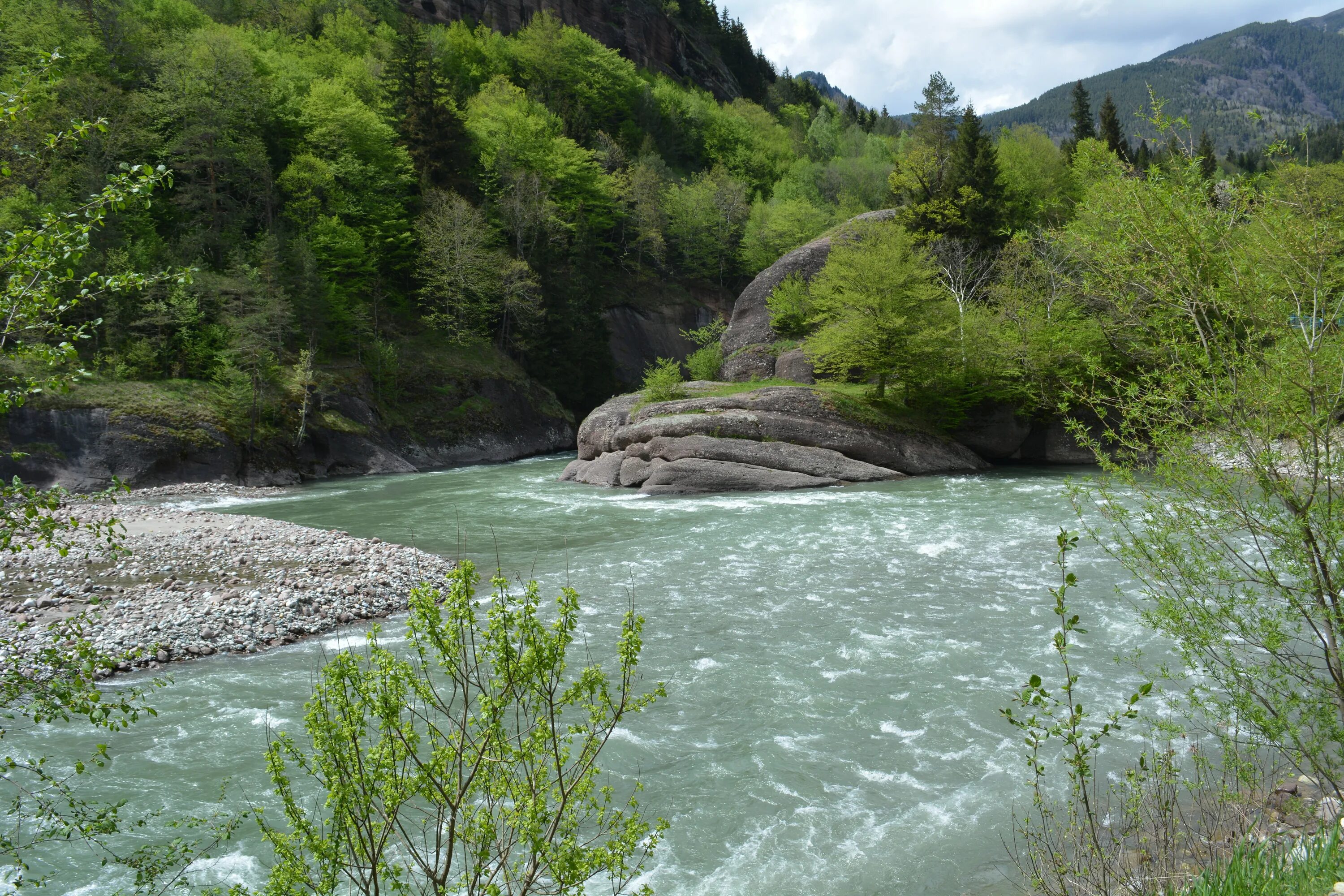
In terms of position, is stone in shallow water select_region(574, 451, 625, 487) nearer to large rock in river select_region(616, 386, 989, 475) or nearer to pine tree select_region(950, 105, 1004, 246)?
large rock in river select_region(616, 386, 989, 475)

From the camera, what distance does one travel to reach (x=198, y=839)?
654 cm

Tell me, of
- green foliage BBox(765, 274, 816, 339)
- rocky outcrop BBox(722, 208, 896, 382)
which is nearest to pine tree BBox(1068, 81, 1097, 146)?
rocky outcrop BBox(722, 208, 896, 382)

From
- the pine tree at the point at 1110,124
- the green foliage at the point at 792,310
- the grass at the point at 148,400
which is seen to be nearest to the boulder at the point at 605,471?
the green foliage at the point at 792,310

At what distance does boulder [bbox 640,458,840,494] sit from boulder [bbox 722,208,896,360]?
1256 centimetres

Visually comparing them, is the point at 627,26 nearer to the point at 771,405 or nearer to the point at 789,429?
the point at 771,405

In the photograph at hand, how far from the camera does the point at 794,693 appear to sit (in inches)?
369

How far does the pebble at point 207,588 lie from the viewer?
1116 cm

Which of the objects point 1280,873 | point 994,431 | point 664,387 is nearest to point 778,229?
point 994,431

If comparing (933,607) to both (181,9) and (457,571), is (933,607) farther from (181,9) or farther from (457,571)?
(181,9)

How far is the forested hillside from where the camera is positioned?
3127cm

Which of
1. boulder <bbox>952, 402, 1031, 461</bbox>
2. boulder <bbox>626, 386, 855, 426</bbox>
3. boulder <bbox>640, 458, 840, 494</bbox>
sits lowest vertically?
boulder <bbox>640, 458, 840, 494</bbox>

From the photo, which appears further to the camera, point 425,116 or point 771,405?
point 425,116

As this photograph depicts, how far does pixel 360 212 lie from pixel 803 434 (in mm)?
29774

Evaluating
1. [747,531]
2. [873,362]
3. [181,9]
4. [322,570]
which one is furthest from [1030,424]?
[181,9]
